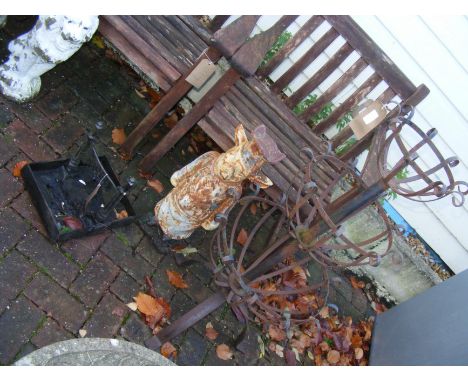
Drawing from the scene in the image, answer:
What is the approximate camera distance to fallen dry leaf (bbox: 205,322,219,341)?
377cm

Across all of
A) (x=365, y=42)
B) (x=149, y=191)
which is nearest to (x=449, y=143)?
(x=365, y=42)

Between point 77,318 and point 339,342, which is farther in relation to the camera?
point 339,342

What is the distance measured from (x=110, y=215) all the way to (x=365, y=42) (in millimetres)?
2486

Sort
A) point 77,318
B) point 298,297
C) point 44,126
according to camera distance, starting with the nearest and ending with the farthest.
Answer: point 77,318 < point 44,126 < point 298,297

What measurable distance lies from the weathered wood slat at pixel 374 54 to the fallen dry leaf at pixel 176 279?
237 centimetres

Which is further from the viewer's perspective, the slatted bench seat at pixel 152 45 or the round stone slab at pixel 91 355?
the slatted bench seat at pixel 152 45

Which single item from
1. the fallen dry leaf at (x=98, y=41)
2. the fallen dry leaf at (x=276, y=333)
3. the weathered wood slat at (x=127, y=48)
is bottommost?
the fallen dry leaf at (x=276, y=333)

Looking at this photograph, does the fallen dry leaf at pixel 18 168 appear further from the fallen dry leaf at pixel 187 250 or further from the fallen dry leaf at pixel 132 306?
the fallen dry leaf at pixel 187 250

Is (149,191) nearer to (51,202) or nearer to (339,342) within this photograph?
(51,202)

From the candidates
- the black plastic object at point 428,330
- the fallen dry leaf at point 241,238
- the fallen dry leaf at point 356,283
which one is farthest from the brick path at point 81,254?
the fallen dry leaf at point 356,283

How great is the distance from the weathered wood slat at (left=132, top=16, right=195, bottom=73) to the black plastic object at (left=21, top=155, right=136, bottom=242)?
100 cm

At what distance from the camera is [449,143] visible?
4.52 meters

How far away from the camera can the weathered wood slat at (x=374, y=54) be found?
379 centimetres

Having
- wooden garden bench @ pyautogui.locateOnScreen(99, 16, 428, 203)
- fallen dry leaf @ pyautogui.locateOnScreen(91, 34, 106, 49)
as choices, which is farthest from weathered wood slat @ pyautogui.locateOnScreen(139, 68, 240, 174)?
fallen dry leaf @ pyautogui.locateOnScreen(91, 34, 106, 49)
